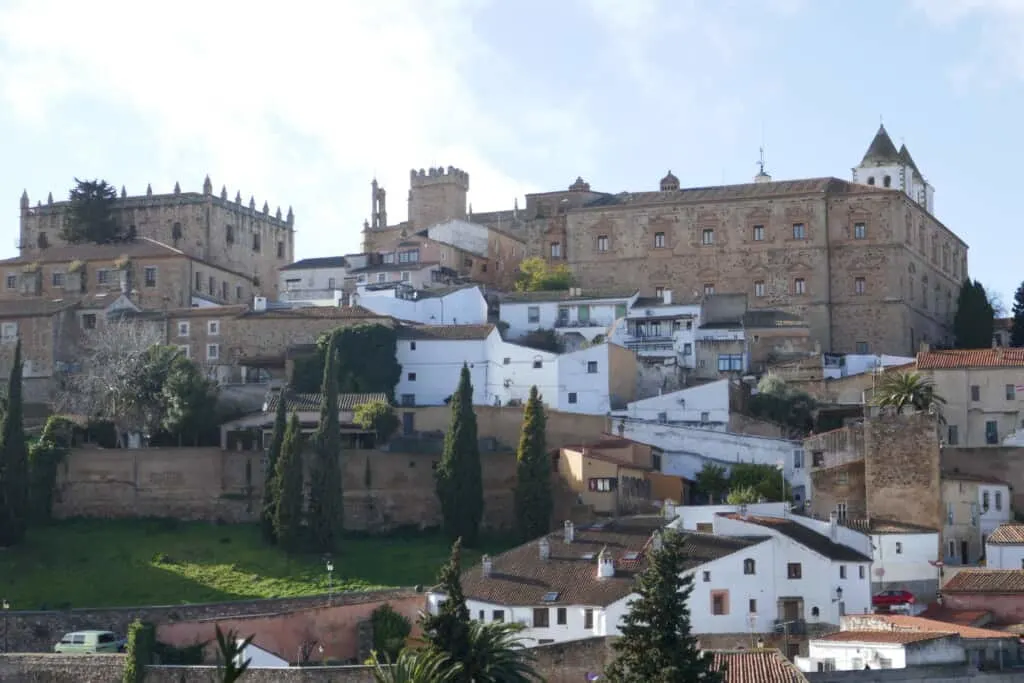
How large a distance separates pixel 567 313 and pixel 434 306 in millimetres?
5581

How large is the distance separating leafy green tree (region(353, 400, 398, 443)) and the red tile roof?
19.5 m

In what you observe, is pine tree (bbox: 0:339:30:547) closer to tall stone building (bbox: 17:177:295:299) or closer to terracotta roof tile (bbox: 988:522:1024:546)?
tall stone building (bbox: 17:177:295:299)

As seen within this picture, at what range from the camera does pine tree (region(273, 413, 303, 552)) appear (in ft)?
235

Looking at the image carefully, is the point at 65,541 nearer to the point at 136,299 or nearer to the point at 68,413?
the point at 68,413

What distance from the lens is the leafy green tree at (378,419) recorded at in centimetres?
7850

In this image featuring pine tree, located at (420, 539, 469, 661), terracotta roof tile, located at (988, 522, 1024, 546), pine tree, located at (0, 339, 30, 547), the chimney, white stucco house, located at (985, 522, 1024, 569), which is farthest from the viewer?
pine tree, located at (0, 339, 30, 547)

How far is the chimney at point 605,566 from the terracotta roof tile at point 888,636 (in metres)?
8.21

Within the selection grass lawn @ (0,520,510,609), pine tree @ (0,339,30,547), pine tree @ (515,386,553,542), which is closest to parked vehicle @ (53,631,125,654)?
grass lawn @ (0,520,510,609)

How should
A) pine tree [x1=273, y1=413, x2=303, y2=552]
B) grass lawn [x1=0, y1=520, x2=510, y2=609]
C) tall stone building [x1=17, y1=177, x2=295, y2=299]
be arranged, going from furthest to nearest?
tall stone building [x1=17, y1=177, x2=295, y2=299]
pine tree [x1=273, y1=413, x2=303, y2=552]
grass lawn [x1=0, y1=520, x2=510, y2=609]

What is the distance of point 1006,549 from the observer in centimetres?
6394

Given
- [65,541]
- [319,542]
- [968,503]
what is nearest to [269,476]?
[319,542]

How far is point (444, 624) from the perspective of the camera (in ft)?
155

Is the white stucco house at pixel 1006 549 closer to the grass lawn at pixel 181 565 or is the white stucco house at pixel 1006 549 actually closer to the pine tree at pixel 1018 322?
the grass lawn at pixel 181 565

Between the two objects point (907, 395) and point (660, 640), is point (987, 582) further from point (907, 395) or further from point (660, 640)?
point (660, 640)
